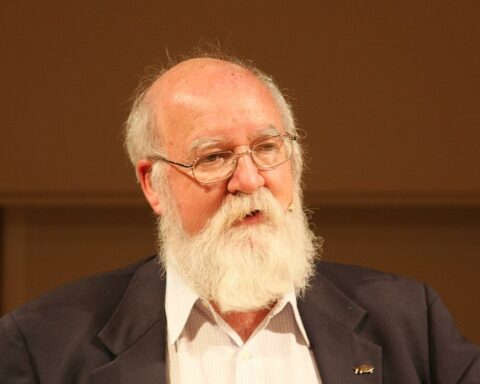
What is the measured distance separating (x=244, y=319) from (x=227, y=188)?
0.31 meters

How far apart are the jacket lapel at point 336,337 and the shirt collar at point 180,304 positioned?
0.03m

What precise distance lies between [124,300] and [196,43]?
1.01 meters

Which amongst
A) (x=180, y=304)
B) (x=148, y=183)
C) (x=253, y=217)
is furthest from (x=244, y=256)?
(x=148, y=183)

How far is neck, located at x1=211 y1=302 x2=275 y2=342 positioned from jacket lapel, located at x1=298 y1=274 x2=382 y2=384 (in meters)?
0.10

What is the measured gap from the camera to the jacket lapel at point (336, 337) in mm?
1618

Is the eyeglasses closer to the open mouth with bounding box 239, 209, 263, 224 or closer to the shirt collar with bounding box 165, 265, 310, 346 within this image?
the open mouth with bounding box 239, 209, 263, 224

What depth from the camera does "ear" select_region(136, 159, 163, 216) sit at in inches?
69.7

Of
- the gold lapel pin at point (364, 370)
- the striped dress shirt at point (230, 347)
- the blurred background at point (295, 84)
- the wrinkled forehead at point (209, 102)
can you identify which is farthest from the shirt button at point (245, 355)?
→ the blurred background at point (295, 84)

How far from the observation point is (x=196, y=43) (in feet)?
7.97

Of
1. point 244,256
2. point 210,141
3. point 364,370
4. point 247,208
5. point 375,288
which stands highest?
point 210,141

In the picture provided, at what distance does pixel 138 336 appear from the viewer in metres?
1.65

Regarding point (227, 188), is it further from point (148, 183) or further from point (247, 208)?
point (148, 183)

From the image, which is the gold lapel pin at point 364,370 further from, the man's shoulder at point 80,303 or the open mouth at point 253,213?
the man's shoulder at point 80,303

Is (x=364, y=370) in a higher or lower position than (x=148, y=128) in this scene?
lower
